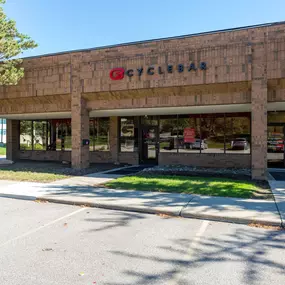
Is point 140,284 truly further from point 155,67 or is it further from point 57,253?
point 155,67

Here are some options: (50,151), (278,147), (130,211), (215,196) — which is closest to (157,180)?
(215,196)

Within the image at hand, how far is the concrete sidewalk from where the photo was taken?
19.4 feet

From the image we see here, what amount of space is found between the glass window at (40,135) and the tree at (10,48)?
252 inches

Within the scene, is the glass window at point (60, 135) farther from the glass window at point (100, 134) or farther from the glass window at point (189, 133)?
Result: the glass window at point (189, 133)

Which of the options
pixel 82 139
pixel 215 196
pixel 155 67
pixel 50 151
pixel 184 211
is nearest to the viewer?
pixel 184 211

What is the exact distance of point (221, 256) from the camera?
4051mm

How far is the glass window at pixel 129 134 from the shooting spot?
16312 millimetres

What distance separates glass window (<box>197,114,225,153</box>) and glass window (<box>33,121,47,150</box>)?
1134 centimetres

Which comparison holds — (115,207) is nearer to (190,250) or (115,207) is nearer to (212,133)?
(190,250)

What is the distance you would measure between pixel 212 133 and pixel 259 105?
14.8 feet

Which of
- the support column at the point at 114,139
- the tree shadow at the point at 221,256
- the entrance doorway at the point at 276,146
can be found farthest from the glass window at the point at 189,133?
the tree shadow at the point at 221,256

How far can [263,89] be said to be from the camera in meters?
10.1

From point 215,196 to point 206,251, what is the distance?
3520mm

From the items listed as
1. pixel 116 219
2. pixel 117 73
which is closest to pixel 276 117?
pixel 117 73
